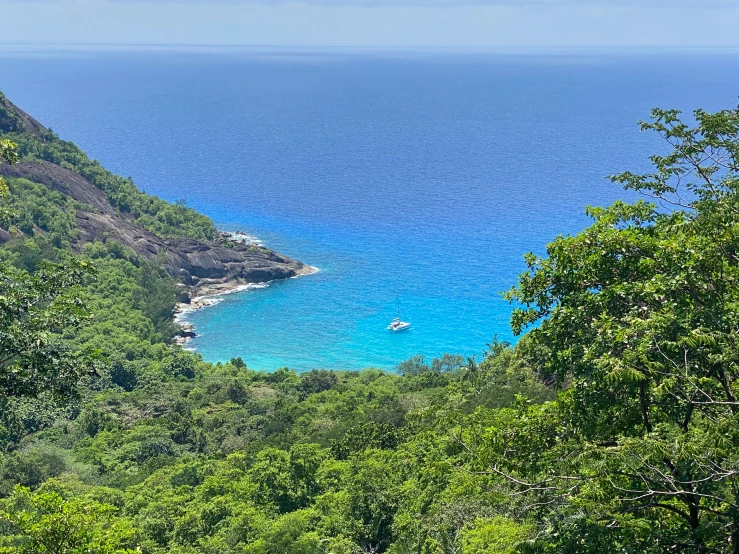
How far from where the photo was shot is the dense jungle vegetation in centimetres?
1028

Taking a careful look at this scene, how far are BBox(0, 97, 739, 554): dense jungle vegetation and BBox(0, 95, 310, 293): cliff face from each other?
1972 inches

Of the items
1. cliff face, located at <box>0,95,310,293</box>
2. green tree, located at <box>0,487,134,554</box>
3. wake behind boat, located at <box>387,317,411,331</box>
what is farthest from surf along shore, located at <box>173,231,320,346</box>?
green tree, located at <box>0,487,134,554</box>

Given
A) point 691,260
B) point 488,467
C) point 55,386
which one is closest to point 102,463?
point 55,386

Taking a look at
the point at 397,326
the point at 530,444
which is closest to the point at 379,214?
the point at 397,326

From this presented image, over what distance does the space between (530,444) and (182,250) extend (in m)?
87.1

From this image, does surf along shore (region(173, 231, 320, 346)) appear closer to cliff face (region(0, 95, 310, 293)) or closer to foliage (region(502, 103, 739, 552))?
cliff face (region(0, 95, 310, 293))

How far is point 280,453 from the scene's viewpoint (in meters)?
31.9

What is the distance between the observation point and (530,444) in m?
12.1

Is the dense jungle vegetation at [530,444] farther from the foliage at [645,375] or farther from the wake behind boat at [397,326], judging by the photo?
the wake behind boat at [397,326]

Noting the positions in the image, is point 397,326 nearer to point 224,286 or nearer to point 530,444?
point 224,286

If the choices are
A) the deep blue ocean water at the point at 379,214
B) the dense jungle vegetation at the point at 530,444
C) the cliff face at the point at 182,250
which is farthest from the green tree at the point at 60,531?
the cliff face at the point at 182,250

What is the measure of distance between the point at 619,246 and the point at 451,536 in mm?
11332

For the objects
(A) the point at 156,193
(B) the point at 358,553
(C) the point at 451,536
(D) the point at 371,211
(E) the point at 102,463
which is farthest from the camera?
(A) the point at 156,193

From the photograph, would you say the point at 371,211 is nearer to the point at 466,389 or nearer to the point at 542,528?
the point at 466,389
